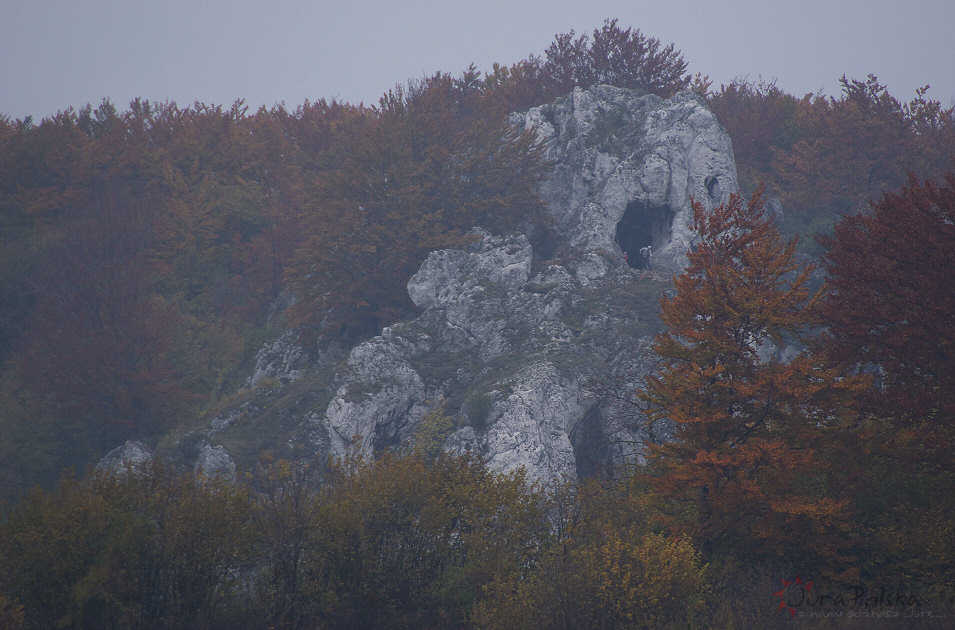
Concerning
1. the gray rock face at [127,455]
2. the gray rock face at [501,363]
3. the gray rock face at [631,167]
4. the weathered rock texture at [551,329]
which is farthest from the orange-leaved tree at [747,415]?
the gray rock face at [127,455]

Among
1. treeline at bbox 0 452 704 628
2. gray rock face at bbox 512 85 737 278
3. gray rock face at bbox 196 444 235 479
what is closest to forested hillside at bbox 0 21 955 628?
treeline at bbox 0 452 704 628

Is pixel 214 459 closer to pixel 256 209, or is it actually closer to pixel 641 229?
pixel 256 209

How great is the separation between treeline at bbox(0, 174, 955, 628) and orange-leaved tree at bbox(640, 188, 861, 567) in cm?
6

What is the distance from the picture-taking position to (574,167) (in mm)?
34500

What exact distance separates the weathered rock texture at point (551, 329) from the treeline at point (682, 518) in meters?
5.24

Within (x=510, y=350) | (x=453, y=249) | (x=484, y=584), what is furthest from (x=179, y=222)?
(x=484, y=584)

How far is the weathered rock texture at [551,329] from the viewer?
24.0 metres

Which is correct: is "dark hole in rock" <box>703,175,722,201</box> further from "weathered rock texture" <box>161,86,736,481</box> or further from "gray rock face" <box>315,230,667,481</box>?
"gray rock face" <box>315,230,667,481</box>

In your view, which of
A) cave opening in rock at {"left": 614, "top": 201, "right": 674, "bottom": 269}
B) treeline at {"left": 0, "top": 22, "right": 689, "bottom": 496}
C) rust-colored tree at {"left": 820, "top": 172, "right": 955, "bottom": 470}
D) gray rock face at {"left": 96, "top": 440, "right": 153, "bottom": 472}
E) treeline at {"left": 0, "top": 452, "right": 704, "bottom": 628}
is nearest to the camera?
treeline at {"left": 0, "top": 452, "right": 704, "bottom": 628}

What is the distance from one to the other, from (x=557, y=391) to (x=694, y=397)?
927 cm

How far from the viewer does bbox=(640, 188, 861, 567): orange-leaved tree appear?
13750 millimetres

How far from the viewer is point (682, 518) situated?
15.4m

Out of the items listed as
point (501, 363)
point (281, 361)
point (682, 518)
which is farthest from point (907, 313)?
point (281, 361)

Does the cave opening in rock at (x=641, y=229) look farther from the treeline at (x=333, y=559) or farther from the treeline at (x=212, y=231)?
the treeline at (x=333, y=559)
